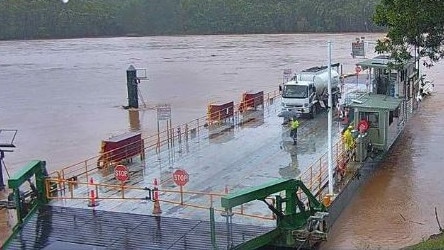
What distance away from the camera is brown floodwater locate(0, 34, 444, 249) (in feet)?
59.9

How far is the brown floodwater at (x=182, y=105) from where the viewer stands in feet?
59.9

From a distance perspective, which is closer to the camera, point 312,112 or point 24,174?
point 24,174

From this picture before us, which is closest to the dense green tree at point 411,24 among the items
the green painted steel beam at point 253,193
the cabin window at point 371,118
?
the cabin window at point 371,118

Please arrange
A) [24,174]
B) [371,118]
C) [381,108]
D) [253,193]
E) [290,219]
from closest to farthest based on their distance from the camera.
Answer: [253,193]
[290,219]
[24,174]
[381,108]
[371,118]

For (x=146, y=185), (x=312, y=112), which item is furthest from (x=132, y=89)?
(x=146, y=185)

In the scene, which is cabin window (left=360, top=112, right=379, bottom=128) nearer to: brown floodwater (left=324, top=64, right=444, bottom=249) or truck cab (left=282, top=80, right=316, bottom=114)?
brown floodwater (left=324, top=64, right=444, bottom=249)

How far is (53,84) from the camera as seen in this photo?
58188 millimetres

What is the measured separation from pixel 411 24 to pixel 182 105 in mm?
Answer: 27267

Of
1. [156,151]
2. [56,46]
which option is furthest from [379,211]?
[56,46]

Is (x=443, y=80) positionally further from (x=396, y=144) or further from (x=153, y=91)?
(x=396, y=144)

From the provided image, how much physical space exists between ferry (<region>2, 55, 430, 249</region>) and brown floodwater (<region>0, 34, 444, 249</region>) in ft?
3.41

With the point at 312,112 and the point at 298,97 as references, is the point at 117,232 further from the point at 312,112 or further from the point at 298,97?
the point at 312,112

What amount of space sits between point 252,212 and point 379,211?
4898 mm

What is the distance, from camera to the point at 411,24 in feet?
55.7
